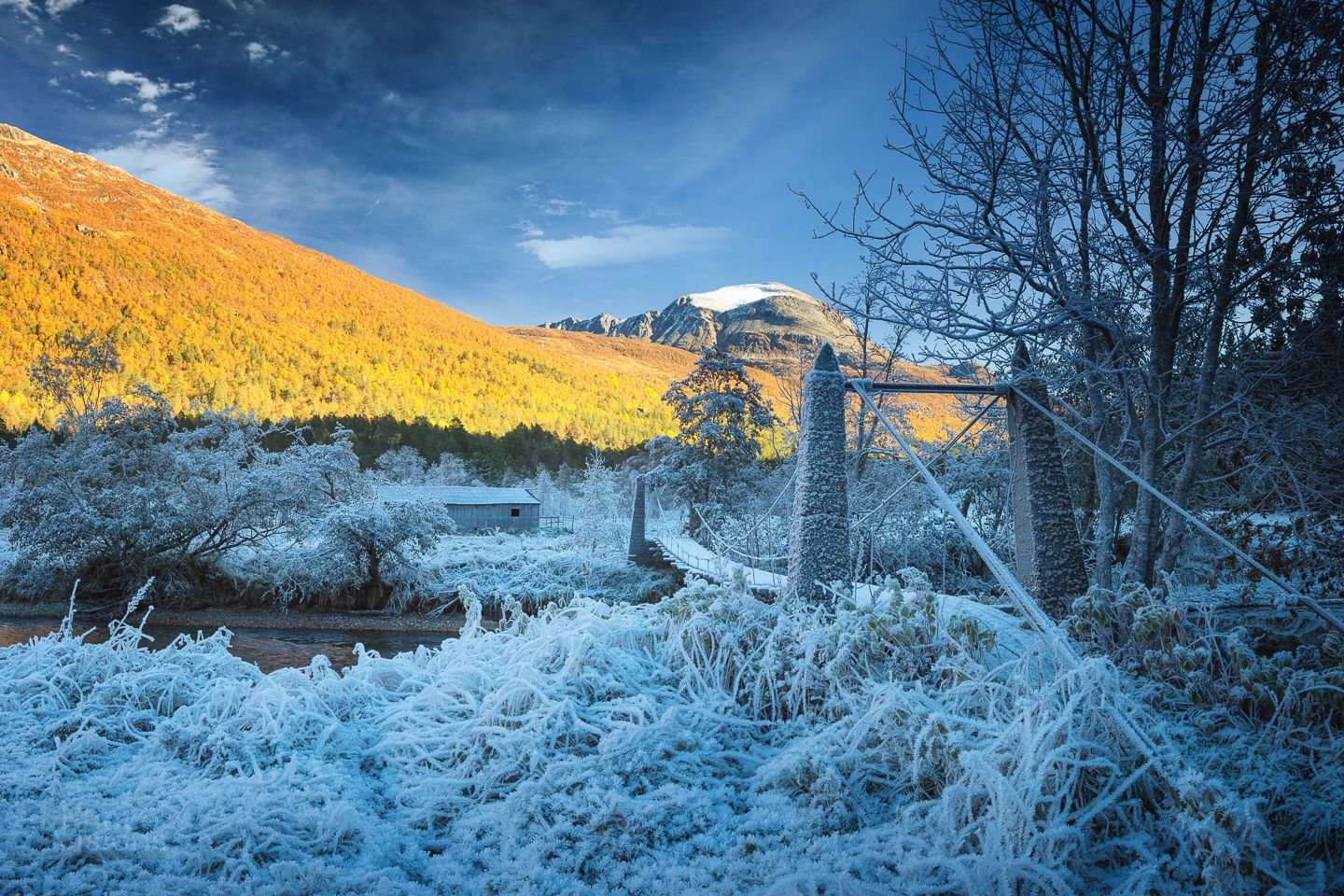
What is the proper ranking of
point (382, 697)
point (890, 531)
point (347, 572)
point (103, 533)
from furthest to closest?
point (347, 572), point (103, 533), point (890, 531), point (382, 697)

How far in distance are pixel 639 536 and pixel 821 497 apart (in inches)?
504

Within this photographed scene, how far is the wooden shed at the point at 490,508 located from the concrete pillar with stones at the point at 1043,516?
820 inches

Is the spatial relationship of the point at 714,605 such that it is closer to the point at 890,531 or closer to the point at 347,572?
the point at 890,531

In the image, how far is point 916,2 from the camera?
150 inches

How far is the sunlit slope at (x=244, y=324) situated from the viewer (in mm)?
42562

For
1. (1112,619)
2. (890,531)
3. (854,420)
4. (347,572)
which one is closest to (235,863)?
(1112,619)

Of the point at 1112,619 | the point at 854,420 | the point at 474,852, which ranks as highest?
the point at 854,420

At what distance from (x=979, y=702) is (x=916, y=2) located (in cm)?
405

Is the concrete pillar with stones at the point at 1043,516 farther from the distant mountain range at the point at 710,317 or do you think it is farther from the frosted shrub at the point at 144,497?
the distant mountain range at the point at 710,317

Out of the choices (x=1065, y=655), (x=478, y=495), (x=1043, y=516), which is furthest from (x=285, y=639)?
(x=478, y=495)

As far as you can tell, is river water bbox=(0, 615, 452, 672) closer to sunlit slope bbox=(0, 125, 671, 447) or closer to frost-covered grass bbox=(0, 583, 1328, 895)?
frost-covered grass bbox=(0, 583, 1328, 895)

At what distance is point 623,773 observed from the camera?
7.21 ft

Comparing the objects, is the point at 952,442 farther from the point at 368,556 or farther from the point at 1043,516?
the point at 368,556

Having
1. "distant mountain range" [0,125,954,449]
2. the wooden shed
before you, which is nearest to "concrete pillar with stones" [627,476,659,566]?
"distant mountain range" [0,125,954,449]
